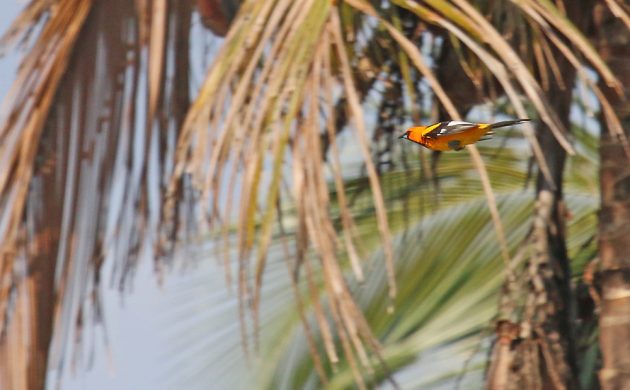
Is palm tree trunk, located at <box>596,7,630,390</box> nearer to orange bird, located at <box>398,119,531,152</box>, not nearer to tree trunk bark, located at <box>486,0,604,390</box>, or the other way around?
tree trunk bark, located at <box>486,0,604,390</box>

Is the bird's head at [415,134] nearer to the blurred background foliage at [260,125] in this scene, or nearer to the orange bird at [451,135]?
the orange bird at [451,135]

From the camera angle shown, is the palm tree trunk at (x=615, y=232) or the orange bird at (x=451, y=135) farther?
the palm tree trunk at (x=615, y=232)

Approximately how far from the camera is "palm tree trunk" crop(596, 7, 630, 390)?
9.03 feet

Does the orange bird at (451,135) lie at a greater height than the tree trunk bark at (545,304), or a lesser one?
greater

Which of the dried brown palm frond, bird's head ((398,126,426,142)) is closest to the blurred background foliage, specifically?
the dried brown palm frond

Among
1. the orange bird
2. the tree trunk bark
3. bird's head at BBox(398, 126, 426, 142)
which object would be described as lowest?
the tree trunk bark

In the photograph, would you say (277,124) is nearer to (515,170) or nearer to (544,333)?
(544,333)

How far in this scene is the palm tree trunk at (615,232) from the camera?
275 cm

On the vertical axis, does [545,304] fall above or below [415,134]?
below

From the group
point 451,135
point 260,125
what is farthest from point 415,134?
point 260,125

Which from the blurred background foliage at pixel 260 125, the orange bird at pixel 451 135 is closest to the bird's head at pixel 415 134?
the orange bird at pixel 451 135

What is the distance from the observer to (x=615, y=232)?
9.23 ft

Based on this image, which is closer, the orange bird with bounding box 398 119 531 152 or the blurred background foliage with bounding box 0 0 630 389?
the orange bird with bounding box 398 119 531 152

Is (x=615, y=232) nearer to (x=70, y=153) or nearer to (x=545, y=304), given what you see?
(x=545, y=304)
